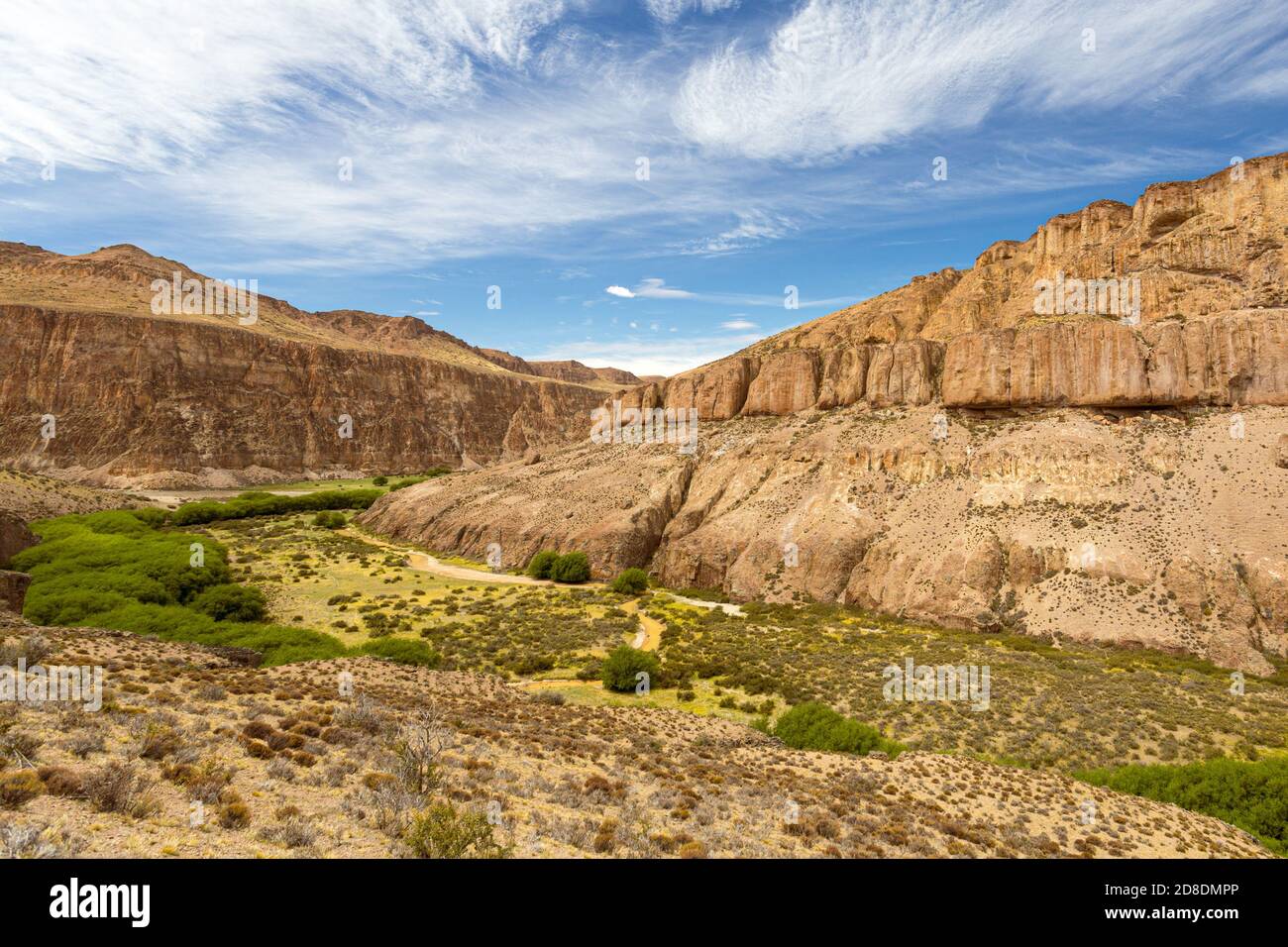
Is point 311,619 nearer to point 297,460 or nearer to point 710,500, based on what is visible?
point 710,500

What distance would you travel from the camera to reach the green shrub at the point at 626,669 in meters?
26.1

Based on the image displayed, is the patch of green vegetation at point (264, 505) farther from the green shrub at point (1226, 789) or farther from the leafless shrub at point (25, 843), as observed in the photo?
the green shrub at point (1226, 789)

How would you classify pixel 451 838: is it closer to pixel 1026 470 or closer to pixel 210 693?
pixel 210 693

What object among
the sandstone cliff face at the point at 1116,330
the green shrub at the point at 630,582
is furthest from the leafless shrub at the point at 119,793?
the sandstone cliff face at the point at 1116,330

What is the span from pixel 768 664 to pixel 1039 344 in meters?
38.0

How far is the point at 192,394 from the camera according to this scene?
109125 mm

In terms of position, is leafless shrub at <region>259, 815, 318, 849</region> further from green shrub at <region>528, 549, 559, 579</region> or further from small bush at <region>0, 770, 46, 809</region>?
green shrub at <region>528, 549, 559, 579</region>

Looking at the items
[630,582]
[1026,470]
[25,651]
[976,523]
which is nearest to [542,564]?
[630,582]

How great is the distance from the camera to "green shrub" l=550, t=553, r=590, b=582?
47625 millimetres

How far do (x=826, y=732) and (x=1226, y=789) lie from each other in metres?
10.3

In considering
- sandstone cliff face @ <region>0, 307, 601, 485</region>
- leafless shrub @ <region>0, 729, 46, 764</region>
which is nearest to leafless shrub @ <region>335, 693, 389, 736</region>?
leafless shrub @ <region>0, 729, 46, 764</region>

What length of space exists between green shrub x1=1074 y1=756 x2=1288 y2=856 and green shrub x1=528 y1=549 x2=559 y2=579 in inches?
1501

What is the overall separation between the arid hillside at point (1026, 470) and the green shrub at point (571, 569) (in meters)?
1.90
